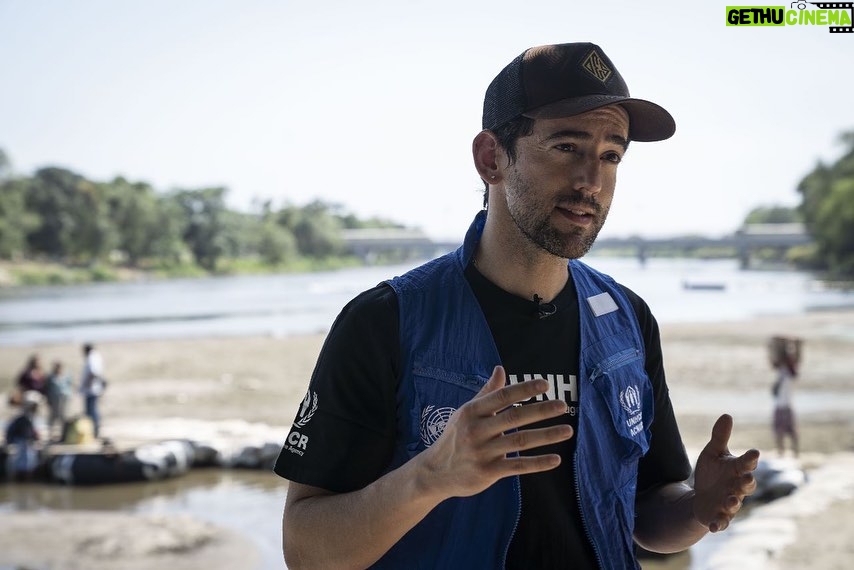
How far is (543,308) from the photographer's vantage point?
1.89 m

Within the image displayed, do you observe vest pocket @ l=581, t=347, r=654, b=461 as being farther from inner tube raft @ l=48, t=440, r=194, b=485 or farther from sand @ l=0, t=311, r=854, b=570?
inner tube raft @ l=48, t=440, r=194, b=485

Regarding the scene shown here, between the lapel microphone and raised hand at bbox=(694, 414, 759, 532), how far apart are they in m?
0.46

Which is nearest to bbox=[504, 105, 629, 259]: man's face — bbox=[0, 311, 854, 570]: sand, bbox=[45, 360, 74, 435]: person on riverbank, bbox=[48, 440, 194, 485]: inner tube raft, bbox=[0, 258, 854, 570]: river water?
bbox=[0, 311, 854, 570]: sand

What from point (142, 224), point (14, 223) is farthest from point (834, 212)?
point (14, 223)

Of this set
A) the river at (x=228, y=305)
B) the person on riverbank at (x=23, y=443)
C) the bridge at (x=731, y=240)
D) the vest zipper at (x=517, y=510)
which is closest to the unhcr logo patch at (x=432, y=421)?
the vest zipper at (x=517, y=510)

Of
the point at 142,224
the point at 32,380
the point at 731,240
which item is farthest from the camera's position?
the point at 731,240

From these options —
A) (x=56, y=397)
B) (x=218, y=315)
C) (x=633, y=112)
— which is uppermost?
(x=633, y=112)

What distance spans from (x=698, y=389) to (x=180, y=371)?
557 inches

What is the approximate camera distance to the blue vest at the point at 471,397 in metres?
1.70

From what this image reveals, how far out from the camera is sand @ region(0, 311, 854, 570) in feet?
29.2

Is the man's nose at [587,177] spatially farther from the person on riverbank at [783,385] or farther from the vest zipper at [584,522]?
the person on riverbank at [783,385]

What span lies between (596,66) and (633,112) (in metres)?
0.17

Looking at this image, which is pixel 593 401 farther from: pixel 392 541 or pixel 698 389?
pixel 698 389

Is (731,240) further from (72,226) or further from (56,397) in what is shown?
(56,397)
